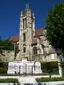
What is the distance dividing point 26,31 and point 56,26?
46.7 metres

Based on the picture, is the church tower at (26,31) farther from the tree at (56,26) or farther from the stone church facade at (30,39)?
the tree at (56,26)

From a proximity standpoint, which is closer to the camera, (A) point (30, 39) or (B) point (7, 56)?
(B) point (7, 56)

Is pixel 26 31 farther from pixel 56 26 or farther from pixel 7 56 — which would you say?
pixel 56 26

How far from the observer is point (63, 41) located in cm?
2934

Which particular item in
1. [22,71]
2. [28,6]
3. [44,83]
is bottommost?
[44,83]

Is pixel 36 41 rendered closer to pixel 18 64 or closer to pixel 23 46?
pixel 23 46

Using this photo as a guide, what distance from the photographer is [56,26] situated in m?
29.5

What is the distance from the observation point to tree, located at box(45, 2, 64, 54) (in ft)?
94.5

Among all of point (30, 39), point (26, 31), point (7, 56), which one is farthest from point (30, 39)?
point (7, 56)

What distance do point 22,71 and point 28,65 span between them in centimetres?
155

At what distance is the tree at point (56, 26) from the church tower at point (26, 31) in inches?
1583

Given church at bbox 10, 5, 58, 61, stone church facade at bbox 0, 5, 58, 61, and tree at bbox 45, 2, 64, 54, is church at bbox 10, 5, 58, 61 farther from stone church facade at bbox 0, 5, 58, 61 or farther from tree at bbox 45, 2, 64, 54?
tree at bbox 45, 2, 64, 54

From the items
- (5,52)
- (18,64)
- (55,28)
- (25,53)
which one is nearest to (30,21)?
(25,53)

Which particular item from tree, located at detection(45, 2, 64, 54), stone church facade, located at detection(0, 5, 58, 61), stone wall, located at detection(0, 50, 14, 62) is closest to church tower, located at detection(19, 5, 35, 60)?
stone church facade, located at detection(0, 5, 58, 61)
